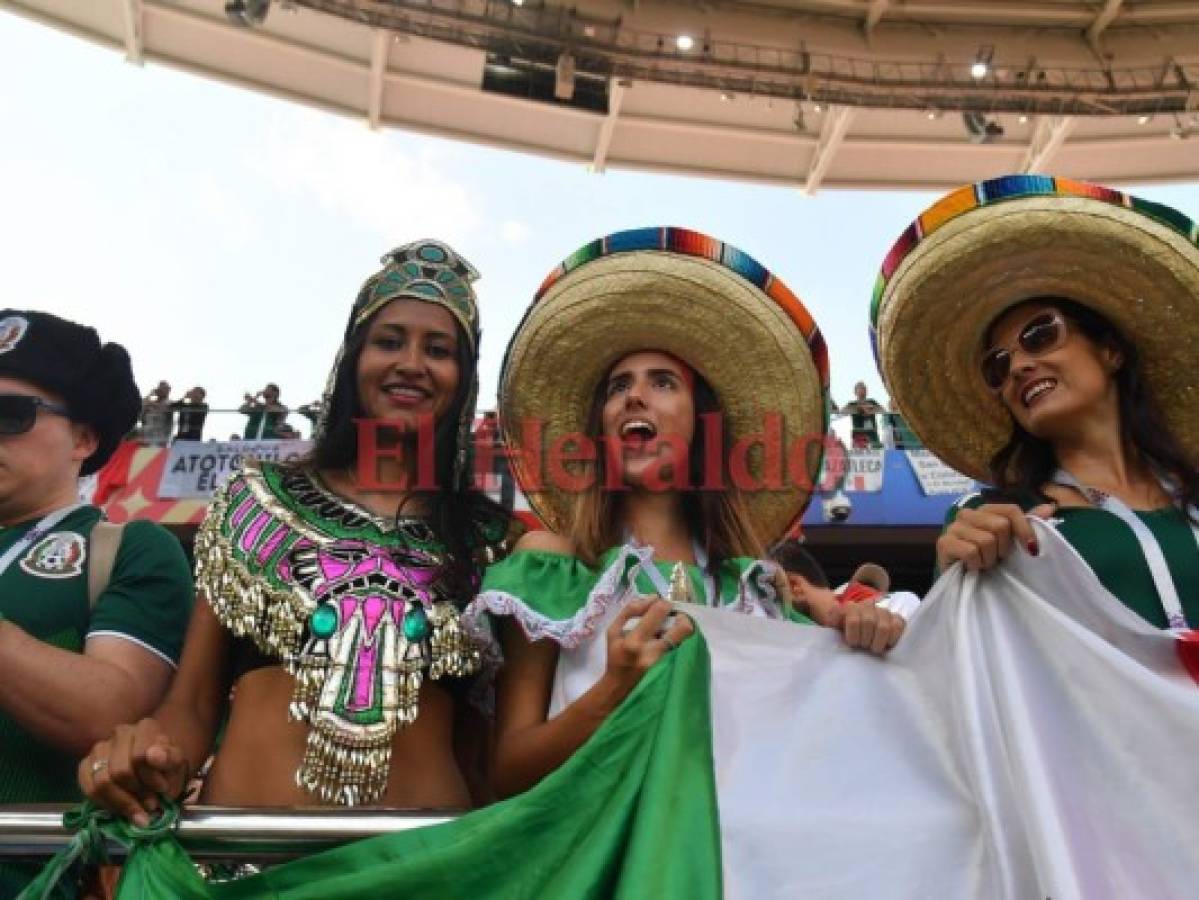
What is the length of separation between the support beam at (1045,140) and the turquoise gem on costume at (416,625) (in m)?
14.0

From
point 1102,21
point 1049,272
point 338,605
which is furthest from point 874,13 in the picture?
point 338,605

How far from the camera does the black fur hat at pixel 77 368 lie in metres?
2.27

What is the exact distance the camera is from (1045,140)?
568 inches

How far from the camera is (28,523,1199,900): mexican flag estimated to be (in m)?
1.37

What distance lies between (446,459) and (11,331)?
3.16 feet

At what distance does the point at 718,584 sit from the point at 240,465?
109 centimetres

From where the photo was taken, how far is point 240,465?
7.79ft


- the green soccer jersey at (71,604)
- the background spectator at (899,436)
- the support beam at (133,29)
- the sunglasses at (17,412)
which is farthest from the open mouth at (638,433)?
the support beam at (133,29)

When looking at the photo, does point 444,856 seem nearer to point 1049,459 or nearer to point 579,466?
point 579,466

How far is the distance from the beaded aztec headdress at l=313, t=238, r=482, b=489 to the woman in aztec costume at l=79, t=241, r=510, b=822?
13mm

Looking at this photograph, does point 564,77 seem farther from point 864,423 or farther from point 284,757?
point 284,757

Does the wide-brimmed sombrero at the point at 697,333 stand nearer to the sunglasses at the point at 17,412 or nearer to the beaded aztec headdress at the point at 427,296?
the beaded aztec headdress at the point at 427,296

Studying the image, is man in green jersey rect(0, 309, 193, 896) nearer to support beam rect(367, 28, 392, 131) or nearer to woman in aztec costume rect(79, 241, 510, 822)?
woman in aztec costume rect(79, 241, 510, 822)

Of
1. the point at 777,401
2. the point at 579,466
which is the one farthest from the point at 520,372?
the point at 777,401
